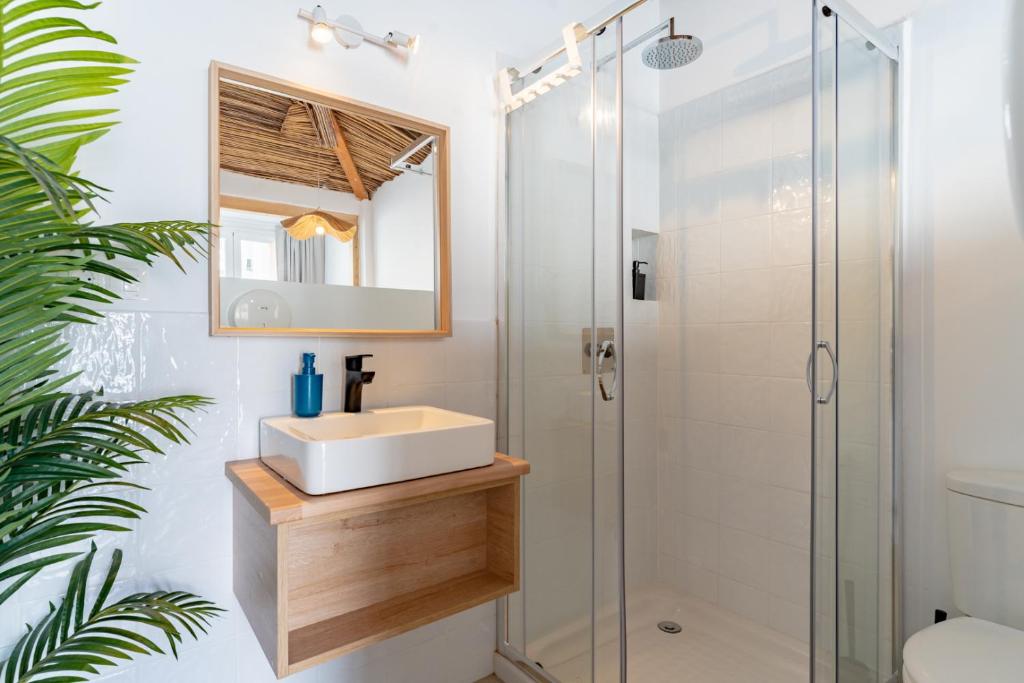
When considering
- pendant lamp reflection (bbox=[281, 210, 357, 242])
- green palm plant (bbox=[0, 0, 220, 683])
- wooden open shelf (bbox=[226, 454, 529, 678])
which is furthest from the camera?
pendant lamp reflection (bbox=[281, 210, 357, 242])

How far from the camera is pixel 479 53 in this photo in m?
1.87

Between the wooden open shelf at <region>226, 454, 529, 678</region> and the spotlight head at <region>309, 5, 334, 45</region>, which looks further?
the spotlight head at <region>309, 5, 334, 45</region>

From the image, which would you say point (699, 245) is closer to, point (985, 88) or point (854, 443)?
point (854, 443)

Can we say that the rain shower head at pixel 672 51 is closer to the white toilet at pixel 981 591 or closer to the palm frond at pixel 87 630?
the white toilet at pixel 981 591

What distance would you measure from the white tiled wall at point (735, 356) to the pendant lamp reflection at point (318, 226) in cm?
94

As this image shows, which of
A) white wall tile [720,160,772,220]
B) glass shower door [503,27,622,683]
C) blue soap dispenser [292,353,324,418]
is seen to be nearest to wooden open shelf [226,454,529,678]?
blue soap dispenser [292,353,324,418]

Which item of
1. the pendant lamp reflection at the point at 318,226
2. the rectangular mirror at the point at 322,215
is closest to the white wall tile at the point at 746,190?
the rectangular mirror at the point at 322,215

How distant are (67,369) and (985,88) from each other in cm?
239

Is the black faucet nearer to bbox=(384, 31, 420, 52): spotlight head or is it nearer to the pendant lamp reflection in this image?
the pendant lamp reflection

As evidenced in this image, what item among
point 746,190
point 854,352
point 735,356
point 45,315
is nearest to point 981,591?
point 854,352

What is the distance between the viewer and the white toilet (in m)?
1.17

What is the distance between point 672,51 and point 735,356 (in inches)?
37.6

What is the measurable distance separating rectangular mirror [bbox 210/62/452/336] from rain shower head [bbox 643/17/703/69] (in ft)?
2.15

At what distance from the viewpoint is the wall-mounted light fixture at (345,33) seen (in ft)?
4.89
